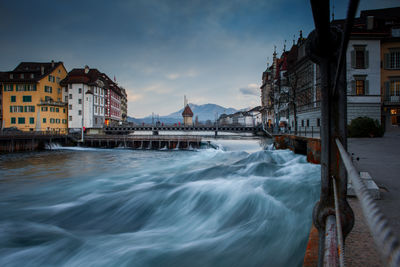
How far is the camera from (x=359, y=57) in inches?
1281

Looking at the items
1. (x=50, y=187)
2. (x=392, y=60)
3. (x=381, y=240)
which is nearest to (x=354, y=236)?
(x=381, y=240)

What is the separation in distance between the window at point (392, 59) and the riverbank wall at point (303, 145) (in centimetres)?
2233

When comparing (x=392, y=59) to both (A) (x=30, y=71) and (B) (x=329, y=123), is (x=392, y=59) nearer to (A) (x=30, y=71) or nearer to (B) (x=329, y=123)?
(B) (x=329, y=123)

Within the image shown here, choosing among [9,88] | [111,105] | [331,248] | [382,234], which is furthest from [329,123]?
[111,105]

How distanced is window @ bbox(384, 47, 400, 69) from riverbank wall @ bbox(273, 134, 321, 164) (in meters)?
22.3

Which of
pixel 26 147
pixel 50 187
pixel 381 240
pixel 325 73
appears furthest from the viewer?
pixel 26 147

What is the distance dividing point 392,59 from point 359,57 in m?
5.20

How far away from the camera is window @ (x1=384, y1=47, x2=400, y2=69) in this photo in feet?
108

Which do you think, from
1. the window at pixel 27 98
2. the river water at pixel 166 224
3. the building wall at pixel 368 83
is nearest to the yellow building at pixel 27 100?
the window at pixel 27 98

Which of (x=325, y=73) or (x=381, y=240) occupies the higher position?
(x=325, y=73)

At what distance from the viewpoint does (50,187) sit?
12.0m

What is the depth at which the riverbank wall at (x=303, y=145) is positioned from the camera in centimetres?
1224

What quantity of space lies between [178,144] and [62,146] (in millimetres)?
21236

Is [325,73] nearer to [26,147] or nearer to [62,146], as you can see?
[26,147]
